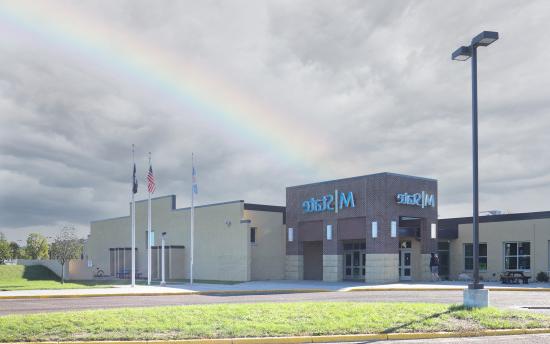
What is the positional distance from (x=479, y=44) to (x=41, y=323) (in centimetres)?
1427

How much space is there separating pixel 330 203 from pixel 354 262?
4.53 metres

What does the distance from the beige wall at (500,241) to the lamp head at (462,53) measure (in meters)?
26.6

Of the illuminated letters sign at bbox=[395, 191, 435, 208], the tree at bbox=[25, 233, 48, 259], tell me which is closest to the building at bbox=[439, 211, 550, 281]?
the illuminated letters sign at bbox=[395, 191, 435, 208]

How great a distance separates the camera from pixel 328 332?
14516 mm

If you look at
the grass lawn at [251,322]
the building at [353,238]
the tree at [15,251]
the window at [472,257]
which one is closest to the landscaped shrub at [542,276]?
the building at [353,238]

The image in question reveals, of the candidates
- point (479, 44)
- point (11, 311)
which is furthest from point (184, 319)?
point (479, 44)

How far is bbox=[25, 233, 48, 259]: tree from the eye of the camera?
353 feet

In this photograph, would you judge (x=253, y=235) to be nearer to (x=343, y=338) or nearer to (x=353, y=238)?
(x=353, y=238)

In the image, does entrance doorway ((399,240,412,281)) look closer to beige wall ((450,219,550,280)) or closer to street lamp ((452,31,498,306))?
beige wall ((450,219,550,280))

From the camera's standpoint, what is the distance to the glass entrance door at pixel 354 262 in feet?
140

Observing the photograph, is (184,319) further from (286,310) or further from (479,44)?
(479,44)

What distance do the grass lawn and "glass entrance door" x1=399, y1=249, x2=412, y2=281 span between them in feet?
81.1

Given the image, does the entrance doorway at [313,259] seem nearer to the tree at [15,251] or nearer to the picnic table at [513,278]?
the picnic table at [513,278]

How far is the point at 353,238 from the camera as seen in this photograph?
1618 inches
